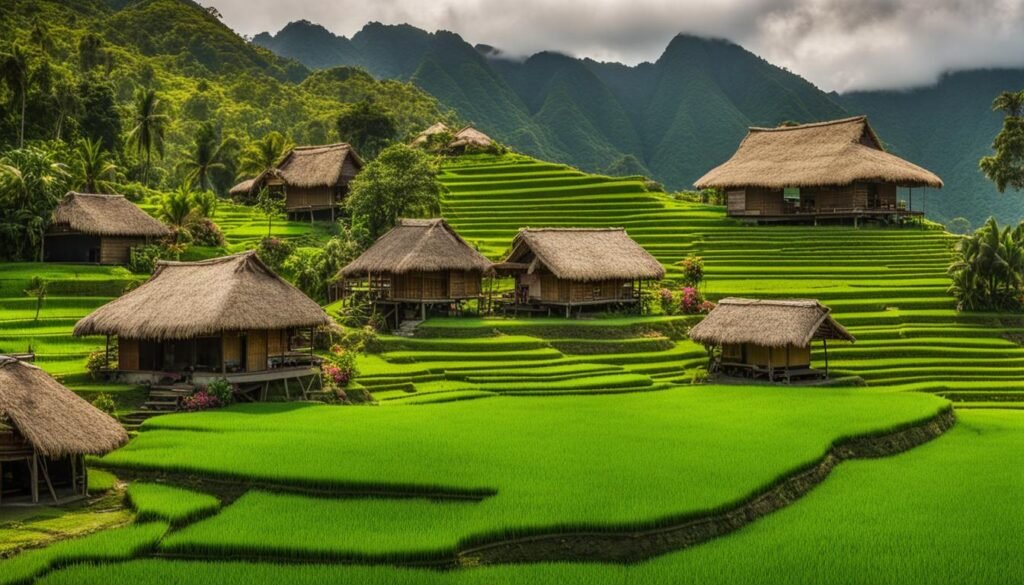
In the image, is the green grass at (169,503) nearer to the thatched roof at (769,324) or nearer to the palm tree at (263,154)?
the thatched roof at (769,324)

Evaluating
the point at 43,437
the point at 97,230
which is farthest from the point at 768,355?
the point at 97,230

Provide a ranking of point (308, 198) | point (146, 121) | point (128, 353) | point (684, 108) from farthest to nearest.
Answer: point (684, 108)
point (146, 121)
point (308, 198)
point (128, 353)

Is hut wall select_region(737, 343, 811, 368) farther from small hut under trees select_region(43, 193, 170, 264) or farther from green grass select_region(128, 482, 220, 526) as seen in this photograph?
small hut under trees select_region(43, 193, 170, 264)

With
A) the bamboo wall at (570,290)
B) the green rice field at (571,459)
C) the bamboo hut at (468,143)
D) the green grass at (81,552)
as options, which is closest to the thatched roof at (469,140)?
the bamboo hut at (468,143)

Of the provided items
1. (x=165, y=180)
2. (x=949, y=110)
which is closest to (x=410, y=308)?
(x=165, y=180)

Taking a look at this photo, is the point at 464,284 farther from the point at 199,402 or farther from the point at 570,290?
the point at 199,402

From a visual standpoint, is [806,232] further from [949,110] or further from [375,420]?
[949,110]
